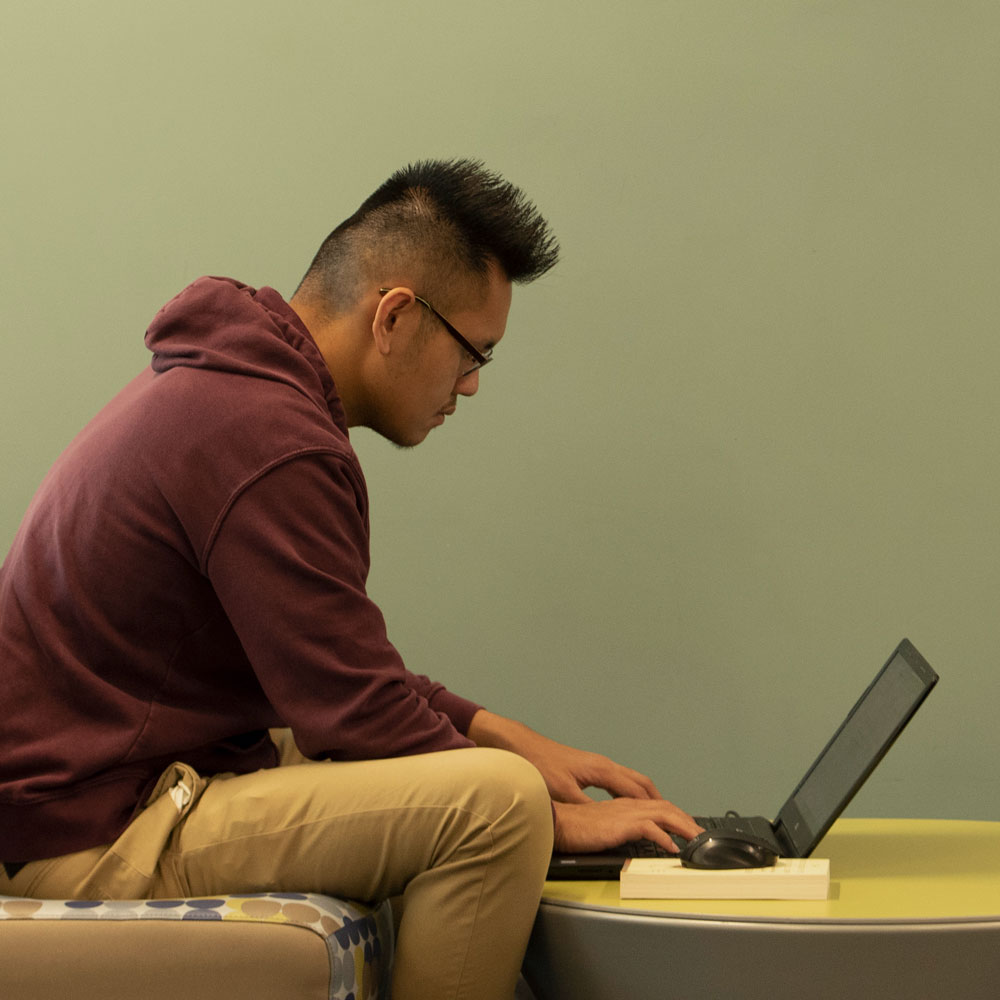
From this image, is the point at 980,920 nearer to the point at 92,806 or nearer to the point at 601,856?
the point at 601,856

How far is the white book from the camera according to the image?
1.29 meters

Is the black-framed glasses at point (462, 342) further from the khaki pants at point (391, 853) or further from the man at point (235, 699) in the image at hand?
the khaki pants at point (391, 853)

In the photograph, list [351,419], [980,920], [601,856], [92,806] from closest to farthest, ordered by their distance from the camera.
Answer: [980,920]
[92,806]
[601,856]
[351,419]

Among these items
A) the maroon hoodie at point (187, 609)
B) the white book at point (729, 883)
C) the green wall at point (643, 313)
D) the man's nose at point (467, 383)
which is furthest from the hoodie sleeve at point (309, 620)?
the green wall at point (643, 313)

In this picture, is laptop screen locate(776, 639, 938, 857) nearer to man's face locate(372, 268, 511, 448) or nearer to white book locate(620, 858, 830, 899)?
white book locate(620, 858, 830, 899)

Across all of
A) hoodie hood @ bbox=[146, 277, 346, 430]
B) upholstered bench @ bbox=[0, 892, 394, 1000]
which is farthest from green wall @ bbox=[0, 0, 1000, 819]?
upholstered bench @ bbox=[0, 892, 394, 1000]

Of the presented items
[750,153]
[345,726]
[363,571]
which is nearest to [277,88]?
[750,153]

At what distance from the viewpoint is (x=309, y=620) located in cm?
133

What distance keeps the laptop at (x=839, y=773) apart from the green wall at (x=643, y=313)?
0.62 m

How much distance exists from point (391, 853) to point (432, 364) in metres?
0.66

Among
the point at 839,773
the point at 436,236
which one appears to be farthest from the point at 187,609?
the point at 839,773

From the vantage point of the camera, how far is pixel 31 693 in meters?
1.36

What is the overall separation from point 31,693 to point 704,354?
4.45 ft

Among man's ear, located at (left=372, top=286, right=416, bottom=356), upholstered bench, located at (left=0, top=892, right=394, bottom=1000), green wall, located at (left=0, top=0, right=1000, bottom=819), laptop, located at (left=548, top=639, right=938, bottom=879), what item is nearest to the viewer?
upholstered bench, located at (left=0, top=892, right=394, bottom=1000)
